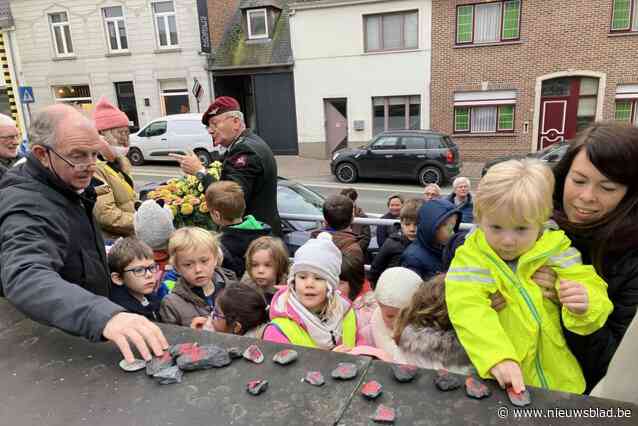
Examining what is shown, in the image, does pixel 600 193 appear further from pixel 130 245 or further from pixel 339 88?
pixel 339 88

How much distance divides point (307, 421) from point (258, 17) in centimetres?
2174

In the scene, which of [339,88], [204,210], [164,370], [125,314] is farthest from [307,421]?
[339,88]

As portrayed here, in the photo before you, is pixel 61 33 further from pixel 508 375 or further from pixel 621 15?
pixel 508 375

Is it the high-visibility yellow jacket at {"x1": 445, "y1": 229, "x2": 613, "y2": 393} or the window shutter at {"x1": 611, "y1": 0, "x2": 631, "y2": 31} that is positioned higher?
the window shutter at {"x1": 611, "y1": 0, "x2": 631, "y2": 31}

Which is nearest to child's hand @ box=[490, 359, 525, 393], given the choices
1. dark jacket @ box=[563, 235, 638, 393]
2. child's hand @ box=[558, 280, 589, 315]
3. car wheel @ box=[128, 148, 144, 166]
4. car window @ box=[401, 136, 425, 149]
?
child's hand @ box=[558, 280, 589, 315]

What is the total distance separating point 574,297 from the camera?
1348mm

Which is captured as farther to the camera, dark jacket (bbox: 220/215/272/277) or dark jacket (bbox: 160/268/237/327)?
dark jacket (bbox: 220/215/272/277)

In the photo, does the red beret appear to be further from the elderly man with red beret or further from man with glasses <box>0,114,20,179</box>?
man with glasses <box>0,114,20,179</box>

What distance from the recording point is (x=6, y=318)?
63.9 inches

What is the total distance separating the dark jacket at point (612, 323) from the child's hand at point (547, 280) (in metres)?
0.14

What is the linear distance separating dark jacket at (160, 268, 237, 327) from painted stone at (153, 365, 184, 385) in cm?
112

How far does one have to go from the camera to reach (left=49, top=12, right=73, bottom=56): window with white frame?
21.9 meters

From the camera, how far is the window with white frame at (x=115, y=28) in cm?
2123

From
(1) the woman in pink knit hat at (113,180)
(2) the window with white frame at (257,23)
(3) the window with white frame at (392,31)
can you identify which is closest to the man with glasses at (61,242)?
(1) the woman in pink knit hat at (113,180)
